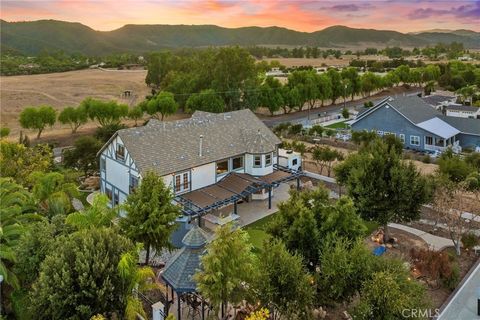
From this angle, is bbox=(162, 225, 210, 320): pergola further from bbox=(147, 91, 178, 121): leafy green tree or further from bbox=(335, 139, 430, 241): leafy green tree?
bbox=(147, 91, 178, 121): leafy green tree

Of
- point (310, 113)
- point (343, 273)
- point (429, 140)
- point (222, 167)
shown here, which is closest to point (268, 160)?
point (222, 167)

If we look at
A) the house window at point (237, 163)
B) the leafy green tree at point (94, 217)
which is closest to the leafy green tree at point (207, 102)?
the house window at point (237, 163)

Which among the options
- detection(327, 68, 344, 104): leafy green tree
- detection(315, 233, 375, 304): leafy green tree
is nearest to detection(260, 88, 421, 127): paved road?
detection(327, 68, 344, 104): leafy green tree

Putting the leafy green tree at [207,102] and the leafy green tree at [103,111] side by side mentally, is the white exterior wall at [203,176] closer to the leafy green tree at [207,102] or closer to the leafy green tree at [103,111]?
the leafy green tree at [103,111]

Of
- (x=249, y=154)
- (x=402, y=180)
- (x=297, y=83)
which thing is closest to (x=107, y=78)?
(x=297, y=83)

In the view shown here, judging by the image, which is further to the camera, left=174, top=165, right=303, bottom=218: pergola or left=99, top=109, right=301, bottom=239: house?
left=99, top=109, right=301, bottom=239: house

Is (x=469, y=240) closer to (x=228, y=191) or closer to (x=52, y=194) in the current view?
(x=228, y=191)
